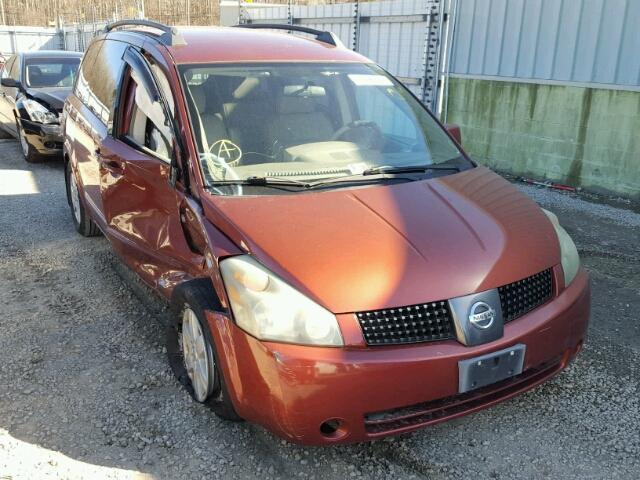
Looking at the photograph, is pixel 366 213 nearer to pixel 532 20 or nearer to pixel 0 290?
pixel 0 290

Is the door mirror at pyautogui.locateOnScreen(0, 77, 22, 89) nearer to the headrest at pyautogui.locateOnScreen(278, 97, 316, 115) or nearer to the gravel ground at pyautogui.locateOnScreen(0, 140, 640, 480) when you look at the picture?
the gravel ground at pyautogui.locateOnScreen(0, 140, 640, 480)

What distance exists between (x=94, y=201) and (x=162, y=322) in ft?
4.33

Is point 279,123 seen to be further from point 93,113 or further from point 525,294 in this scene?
point 93,113

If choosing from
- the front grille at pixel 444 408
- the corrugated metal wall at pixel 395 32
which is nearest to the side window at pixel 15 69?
the corrugated metal wall at pixel 395 32

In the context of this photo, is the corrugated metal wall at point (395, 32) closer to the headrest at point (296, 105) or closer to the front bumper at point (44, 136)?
the front bumper at point (44, 136)

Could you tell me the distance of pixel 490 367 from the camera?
2.50 m

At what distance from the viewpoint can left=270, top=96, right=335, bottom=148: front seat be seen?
343 cm

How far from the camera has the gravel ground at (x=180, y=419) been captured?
8.75 ft

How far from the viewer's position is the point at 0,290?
4.54m

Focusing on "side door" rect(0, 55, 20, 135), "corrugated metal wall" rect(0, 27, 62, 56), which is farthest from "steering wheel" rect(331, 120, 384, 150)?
"corrugated metal wall" rect(0, 27, 62, 56)

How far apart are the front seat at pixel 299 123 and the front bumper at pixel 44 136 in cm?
595

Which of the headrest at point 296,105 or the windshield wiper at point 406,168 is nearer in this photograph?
the windshield wiper at point 406,168

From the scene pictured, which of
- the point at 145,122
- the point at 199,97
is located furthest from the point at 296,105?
the point at 145,122

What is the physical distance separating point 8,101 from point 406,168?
8.68 metres
